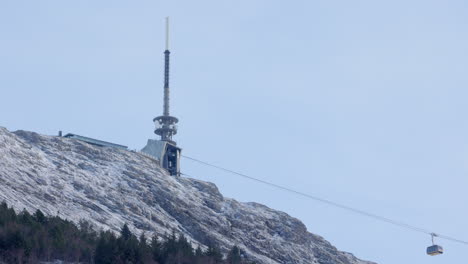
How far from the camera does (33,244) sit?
175ft

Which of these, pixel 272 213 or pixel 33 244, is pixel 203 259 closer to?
pixel 33 244

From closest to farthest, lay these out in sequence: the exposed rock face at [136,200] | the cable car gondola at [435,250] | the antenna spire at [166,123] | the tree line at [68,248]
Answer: the tree line at [68,248] → the cable car gondola at [435,250] → the exposed rock face at [136,200] → the antenna spire at [166,123]

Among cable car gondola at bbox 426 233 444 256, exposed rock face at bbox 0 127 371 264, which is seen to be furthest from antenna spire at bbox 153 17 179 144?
cable car gondola at bbox 426 233 444 256

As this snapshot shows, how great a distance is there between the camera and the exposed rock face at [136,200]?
3374 inches

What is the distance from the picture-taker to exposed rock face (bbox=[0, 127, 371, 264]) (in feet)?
281

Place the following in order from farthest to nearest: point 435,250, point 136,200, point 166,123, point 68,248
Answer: point 166,123, point 136,200, point 435,250, point 68,248

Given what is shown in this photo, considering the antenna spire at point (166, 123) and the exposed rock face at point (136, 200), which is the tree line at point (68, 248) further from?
the antenna spire at point (166, 123)

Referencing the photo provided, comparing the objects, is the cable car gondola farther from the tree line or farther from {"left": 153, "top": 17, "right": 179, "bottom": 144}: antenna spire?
{"left": 153, "top": 17, "right": 179, "bottom": 144}: antenna spire

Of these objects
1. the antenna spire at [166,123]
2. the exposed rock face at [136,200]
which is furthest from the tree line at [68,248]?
the antenna spire at [166,123]

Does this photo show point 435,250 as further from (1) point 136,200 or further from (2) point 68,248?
(1) point 136,200

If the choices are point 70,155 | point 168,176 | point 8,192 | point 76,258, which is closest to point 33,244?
point 76,258

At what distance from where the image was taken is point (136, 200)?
319ft

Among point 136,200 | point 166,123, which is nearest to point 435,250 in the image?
point 136,200

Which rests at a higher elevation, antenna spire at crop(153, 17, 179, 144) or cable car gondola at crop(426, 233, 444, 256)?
antenna spire at crop(153, 17, 179, 144)
